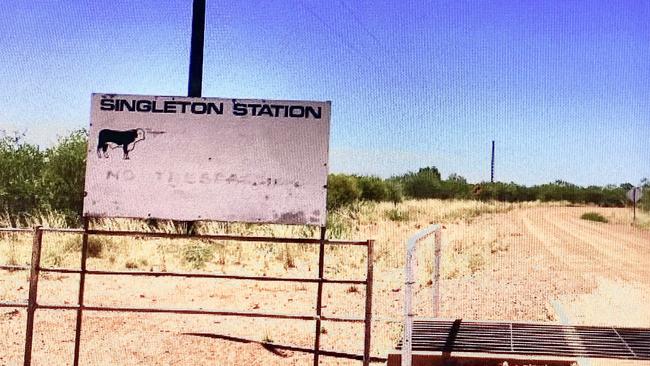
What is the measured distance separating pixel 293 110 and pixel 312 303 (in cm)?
619

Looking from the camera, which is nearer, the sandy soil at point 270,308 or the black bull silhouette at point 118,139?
the black bull silhouette at point 118,139

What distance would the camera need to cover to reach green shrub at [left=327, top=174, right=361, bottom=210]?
47116 millimetres

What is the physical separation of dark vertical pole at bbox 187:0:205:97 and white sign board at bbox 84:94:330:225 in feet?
11.0

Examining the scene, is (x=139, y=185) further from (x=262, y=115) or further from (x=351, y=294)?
(x=351, y=294)

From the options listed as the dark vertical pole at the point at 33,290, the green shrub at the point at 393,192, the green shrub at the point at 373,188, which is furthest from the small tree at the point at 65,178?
the green shrub at the point at 393,192

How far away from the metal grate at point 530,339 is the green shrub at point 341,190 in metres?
37.1

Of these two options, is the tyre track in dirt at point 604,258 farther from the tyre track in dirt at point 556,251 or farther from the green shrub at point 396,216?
the green shrub at point 396,216

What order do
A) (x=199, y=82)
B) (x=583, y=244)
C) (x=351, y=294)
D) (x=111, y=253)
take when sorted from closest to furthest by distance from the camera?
(x=199, y=82), (x=351, y=294), (x=111, y=253), (x=583, y=244)

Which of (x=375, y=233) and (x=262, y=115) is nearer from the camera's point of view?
(x=262, y=115)

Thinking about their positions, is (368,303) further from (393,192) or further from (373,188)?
(393,192)

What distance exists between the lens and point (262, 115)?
23.5 ft

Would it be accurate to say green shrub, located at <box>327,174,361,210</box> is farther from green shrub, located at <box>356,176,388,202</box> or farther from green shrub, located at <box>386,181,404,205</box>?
green shrub, located at <box>386,181,404,205</box>

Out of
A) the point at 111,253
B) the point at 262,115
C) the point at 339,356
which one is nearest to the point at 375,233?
the point at 111,253

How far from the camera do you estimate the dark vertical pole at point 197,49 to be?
1031 centimetres
